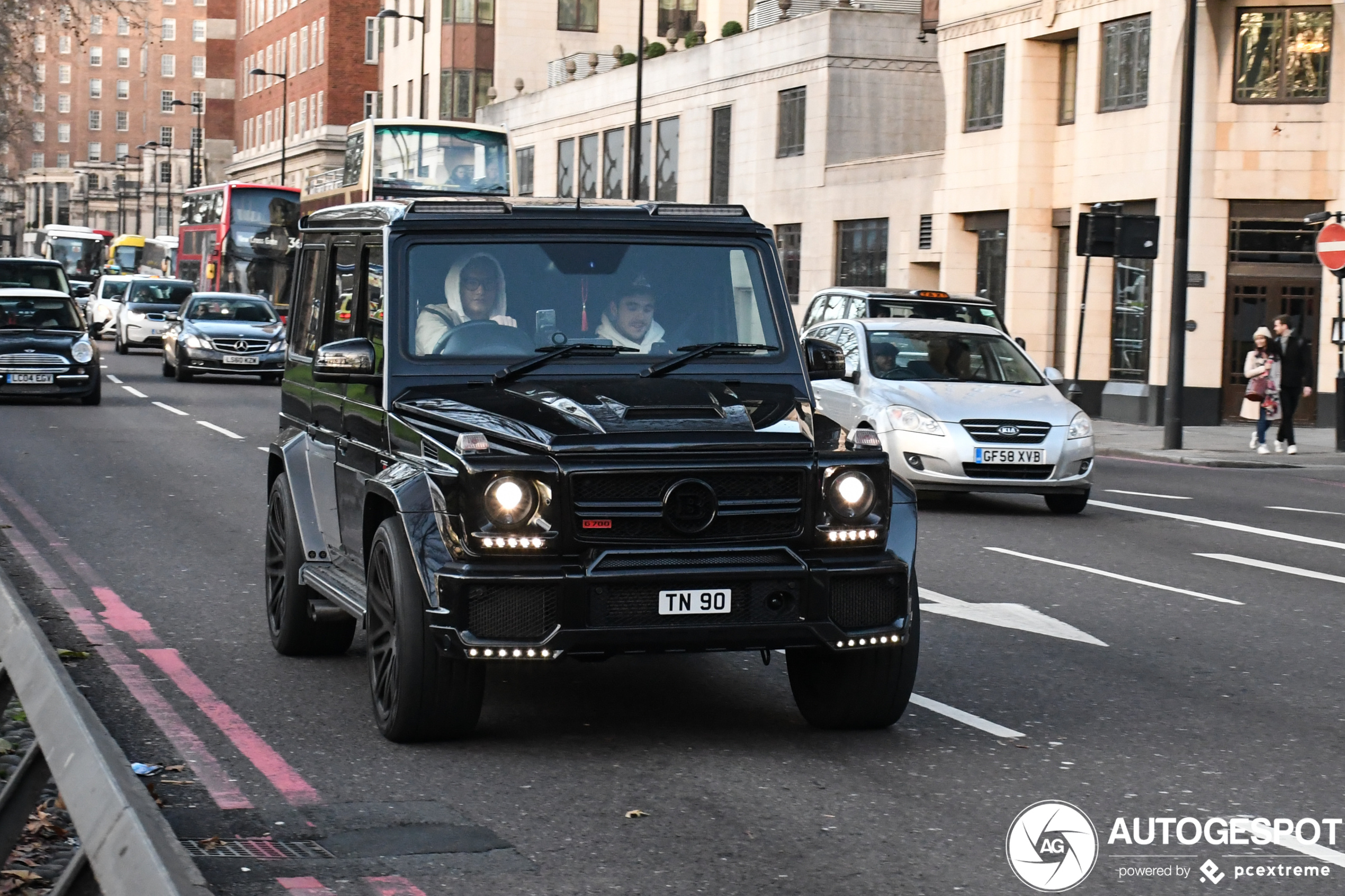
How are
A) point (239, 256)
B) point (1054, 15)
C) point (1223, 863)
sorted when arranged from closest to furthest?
point (1223, 863) → point (1054, 15) → point (239, 256)

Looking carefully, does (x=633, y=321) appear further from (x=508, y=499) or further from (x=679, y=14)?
(x=679, y=14)

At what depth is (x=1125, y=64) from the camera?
34.1m

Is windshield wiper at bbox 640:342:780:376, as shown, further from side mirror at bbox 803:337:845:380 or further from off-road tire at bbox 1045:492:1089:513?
off-road tire at bbox 1045:492:1089:513

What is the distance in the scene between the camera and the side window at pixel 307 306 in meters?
8.84

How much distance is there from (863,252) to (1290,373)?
20182 mm

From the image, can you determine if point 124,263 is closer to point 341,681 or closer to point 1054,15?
point 1054,15

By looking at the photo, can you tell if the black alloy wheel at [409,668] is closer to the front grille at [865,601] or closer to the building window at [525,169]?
the front grille at [865,601]

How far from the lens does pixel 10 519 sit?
13984mm

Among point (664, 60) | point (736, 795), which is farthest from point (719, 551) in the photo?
point (664, 60)

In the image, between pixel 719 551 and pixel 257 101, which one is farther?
pixel 257 101

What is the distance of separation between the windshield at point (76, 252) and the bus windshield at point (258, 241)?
54382 millimetres

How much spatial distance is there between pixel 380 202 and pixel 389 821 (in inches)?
126

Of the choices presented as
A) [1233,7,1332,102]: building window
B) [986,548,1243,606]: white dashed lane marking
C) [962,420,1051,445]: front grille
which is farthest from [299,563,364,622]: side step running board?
[1233,7,1332,102]: building window

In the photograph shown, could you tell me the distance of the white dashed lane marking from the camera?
1145 cm
